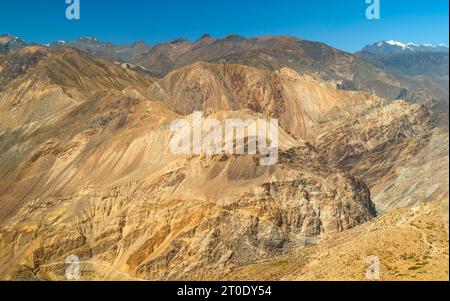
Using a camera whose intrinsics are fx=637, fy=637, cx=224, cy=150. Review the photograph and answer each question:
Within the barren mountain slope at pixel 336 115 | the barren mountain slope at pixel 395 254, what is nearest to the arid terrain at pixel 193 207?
the barren mountain slope at pixel 395 254

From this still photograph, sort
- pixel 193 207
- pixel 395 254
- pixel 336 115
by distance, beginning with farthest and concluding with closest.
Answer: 1. pixel 336 115
2. pixel 193 207
3. pixel 395 254

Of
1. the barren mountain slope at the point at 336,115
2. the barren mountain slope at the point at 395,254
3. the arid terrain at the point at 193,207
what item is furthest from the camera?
the barren mountain slope at the point at 336,115

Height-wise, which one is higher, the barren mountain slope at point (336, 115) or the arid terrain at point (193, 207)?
the barren mountain slope at point (336, 115)

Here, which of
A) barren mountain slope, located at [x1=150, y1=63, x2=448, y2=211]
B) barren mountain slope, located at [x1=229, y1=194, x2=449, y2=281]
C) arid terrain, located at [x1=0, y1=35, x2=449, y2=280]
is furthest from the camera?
barren mountain slope, located at [x1=150, y1=63, x2=448, y2=211]

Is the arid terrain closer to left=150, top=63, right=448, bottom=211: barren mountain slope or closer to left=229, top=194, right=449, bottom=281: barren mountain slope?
left=229, top=194, right=449, bottom=281: barren mountain slope

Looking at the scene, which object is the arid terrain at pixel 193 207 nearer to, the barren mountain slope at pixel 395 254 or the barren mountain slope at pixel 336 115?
the barren mountain slope at pixel 395 254

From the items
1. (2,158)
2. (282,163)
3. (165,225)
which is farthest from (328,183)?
(2,158)

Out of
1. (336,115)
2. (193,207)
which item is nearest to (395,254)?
(193,207)

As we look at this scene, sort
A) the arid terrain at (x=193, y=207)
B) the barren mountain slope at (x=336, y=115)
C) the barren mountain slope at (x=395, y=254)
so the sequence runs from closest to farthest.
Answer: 1. the barren mountain slope at (x=395, y=254)
2. the arid terrain at (x=193, y=207)
3. the barren mountain slope at (x=336, y=115)

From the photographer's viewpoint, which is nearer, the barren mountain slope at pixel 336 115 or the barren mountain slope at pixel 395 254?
the barren mountain slope at pixel 395 254

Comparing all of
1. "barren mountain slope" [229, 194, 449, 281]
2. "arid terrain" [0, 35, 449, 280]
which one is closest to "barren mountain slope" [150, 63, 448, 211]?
"arid terrain" [0, 35, 449, 280]

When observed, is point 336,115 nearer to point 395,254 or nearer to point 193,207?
point 193,207

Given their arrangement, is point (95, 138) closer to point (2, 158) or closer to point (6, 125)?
point (2, 158)
